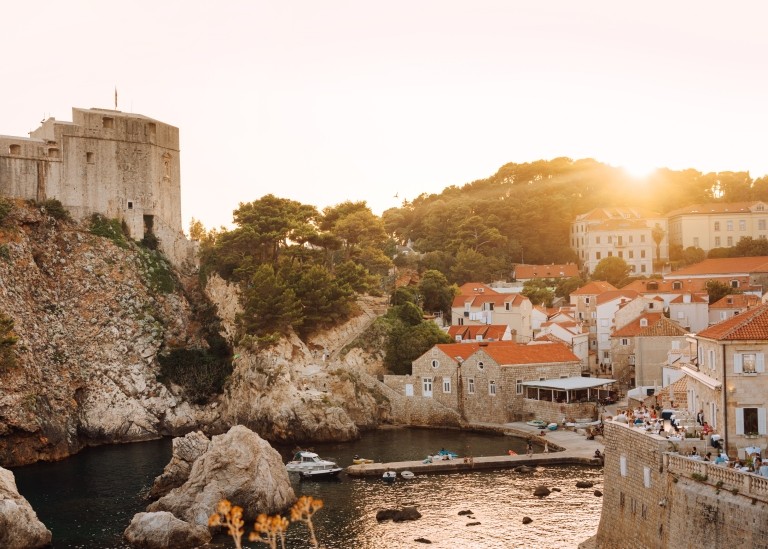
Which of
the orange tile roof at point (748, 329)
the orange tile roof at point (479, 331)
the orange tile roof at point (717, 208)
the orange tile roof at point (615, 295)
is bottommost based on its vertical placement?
the orange tile roof at point (479, 331)

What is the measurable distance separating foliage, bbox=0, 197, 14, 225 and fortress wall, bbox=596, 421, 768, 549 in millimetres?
44340

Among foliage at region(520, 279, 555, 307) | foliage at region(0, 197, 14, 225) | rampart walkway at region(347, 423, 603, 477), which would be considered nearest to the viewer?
rampart walkway at region(347, 423, 603, 477)

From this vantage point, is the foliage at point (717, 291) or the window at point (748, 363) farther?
the foliage at point (717, 291)

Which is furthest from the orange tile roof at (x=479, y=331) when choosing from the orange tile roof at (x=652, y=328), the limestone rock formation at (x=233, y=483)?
the limestone rock formation at (x=233, y=483)

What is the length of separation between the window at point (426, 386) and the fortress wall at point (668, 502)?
2930 cm

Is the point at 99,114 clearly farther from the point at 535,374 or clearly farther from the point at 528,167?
the point at 528,167

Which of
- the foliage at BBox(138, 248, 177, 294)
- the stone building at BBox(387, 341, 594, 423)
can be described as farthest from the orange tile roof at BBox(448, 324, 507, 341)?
the foliage at BBox(138, 248, 177, 294)

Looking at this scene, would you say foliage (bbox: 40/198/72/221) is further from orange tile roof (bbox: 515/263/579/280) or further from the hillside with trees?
orange tile roof (bbox: 515/263/579/280)

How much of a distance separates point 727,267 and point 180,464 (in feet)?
171

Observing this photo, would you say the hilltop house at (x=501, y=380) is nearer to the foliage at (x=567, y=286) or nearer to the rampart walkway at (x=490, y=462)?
the rampart walkway at (x=490, y=462)

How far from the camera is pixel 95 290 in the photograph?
59531 mm

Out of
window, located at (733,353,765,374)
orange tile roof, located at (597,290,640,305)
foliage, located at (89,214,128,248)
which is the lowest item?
window, located at (733,353,765,374)

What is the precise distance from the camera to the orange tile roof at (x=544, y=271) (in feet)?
275

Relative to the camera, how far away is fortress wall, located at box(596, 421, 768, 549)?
18.7 metres
